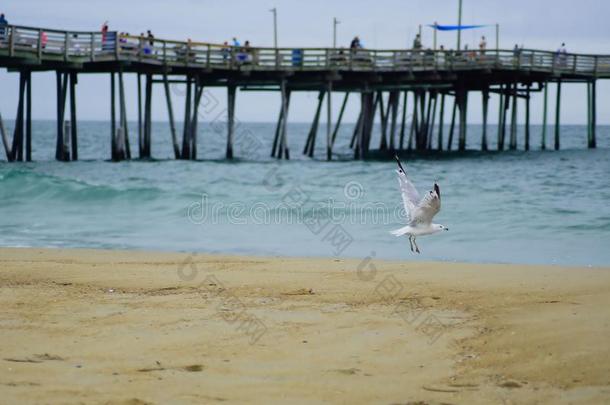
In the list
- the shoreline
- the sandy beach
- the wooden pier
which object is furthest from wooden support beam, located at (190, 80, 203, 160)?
the sandy beach

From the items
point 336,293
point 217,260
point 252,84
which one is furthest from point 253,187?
point 336,293

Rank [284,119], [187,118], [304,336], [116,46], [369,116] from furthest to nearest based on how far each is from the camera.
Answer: [369,116] < [284,119] < [187,118] < [116,46] < [304,336]

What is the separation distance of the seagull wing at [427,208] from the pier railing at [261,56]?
18.5 metres

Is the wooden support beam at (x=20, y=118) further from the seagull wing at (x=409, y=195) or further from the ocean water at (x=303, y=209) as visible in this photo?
the seagull wing at (x=409, y=195)

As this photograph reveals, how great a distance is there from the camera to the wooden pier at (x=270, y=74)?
30.2 metres

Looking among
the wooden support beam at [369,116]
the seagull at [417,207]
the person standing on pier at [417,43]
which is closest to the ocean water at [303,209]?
the seagull at [417,207]

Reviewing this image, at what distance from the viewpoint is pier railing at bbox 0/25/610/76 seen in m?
28.7

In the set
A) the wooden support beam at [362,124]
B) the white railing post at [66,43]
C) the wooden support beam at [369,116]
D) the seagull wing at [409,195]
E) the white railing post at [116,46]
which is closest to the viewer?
the seagull wing at [409,195]

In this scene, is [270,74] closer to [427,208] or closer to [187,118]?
[187,118]

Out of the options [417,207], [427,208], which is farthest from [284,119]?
[427,208]

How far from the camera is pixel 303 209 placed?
2194cm

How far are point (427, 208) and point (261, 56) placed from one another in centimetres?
2416

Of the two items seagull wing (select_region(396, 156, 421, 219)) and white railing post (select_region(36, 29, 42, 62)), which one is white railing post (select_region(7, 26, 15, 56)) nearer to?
white railing post (select_region(36, 29, 42, 62))

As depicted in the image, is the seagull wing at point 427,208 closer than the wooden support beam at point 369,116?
Yes
